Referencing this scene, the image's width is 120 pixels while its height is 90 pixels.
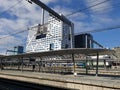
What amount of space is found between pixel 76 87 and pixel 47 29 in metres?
23.4

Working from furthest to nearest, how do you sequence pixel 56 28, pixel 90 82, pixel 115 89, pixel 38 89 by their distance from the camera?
1. pixel 56 28
2. pixel 38 89
3. pixel 90 82
4. pixel 115 89

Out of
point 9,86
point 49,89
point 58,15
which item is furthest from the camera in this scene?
point 9,86

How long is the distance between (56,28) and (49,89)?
19879 millimetres

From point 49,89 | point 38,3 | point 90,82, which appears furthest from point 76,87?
point 38,3

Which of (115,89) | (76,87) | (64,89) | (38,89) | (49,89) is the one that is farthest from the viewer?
(38,89)

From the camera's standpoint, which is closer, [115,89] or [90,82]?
[115,89]

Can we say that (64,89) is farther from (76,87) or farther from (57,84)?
(76,87)

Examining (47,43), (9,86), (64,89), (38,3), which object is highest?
(38,3)

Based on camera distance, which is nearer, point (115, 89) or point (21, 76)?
point (115, 89)

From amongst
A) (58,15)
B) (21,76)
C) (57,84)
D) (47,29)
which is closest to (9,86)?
(21,76)

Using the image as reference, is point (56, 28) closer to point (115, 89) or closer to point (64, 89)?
point (64, 89)

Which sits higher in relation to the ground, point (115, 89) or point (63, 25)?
point (63, 25)

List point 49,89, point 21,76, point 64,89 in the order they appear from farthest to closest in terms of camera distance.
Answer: point 21,76 → point 49,89 → point 64,89

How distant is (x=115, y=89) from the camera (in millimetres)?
13156
